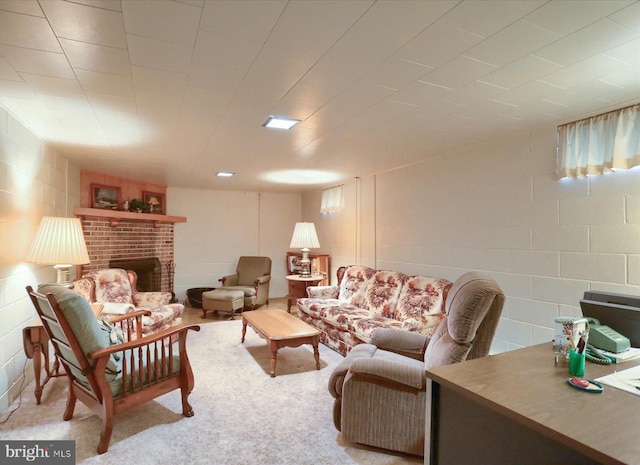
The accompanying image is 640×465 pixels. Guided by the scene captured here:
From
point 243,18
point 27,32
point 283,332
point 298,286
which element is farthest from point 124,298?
point 243,18

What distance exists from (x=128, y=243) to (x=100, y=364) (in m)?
3.99

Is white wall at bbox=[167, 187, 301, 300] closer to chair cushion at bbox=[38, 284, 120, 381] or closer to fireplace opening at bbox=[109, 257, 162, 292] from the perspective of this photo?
fireplace opening at bbox=[109, 257, 162, 292]

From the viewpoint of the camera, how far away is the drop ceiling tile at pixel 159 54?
159 cm

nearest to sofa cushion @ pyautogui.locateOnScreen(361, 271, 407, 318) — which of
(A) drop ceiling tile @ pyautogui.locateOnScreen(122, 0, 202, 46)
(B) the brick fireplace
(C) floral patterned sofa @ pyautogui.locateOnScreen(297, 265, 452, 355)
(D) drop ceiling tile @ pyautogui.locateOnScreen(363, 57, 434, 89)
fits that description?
(C) floral patterned sofa @ pyautogui.locateOnScreen(297, 265, 452, 355)

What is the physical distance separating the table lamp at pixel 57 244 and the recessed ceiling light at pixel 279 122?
1.79 metres

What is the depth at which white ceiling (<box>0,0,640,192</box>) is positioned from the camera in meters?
1.38

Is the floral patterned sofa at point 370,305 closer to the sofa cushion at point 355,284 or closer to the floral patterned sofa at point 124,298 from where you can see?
the sofa cushion at point 355,284

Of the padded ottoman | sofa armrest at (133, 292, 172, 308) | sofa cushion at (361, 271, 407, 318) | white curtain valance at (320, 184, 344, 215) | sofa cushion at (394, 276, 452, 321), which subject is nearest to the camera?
sofa cushion at (394, 276, 452, 321)

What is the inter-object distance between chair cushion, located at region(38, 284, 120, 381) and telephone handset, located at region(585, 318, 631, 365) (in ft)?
8.56

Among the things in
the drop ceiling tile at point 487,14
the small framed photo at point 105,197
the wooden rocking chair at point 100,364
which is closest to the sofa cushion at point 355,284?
the wooden rocking chair at point 100,364

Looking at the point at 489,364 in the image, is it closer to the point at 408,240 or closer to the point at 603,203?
the point at 603,203

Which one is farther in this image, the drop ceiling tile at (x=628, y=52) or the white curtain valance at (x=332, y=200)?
the white curtain valance at (x=332, y=200)

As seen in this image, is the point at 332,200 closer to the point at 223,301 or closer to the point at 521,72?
the point at 223,301

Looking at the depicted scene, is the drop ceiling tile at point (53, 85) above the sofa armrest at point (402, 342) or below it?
above
